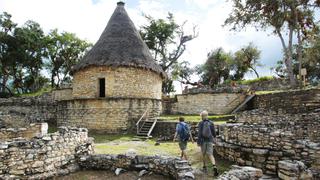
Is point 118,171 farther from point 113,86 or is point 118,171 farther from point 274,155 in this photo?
point 113,86

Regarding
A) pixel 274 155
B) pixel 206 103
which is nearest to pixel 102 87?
pixel 206 103

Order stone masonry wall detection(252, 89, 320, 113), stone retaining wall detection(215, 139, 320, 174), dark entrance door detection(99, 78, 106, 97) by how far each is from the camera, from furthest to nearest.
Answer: dark entrance door detection(99, 78, 106, 97) → stone masonry wall detection(252, 89, 320, 113) → stone retaining wall detection(215, 139, 320, 174)

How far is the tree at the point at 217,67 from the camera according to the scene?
1449 inches

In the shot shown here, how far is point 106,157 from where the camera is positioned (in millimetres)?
7461

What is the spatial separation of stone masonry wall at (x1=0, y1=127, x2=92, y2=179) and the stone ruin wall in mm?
4798

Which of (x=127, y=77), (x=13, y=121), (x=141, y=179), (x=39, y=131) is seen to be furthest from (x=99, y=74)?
(x=141, y=179)

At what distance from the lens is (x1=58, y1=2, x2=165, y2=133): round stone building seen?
1518cm

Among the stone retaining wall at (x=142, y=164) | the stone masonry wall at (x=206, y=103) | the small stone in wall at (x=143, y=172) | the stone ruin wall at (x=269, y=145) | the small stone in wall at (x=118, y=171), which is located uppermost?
the stone masonry wall at (x=206, y=103)

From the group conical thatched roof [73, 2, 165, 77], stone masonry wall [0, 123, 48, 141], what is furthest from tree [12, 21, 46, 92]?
stone masonry wall [0, 123, 48, 141]

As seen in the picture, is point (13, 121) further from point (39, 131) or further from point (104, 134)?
point (39, 131)

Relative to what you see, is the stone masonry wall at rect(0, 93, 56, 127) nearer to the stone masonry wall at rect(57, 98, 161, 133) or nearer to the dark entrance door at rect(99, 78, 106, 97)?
the stone masonry wall at rect(57, 98, 161, 133)

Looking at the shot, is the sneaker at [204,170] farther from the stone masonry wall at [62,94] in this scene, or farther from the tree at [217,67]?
the tree at [217,67]

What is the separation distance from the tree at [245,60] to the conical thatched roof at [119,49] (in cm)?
2083

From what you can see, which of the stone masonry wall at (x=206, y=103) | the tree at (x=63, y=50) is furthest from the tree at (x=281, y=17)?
the tree at (x=63, y=50)
